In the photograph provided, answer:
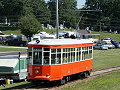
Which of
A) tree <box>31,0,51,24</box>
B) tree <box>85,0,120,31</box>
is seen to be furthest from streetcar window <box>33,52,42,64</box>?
tree <box>85,0,120,31</box>

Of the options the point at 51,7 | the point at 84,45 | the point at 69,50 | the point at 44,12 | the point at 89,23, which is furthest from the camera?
the point at 51,7

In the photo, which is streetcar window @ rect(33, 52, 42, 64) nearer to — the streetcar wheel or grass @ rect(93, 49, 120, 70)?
the streetcar wheel

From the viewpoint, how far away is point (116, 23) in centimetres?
13162

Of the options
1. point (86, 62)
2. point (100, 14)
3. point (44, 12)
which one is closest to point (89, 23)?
point (100, 14)

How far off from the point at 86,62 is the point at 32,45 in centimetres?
569

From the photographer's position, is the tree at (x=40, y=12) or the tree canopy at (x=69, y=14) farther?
the tree at (x=40, y=12)

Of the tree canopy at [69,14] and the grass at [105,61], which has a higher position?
the tree canopy at [69,14]

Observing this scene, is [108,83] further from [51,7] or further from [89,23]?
[51,7]

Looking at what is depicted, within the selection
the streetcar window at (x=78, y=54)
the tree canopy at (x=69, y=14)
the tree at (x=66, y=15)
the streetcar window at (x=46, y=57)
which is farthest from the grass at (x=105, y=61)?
the tree at (x=66, y=15)

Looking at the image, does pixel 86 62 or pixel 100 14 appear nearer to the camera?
pixel 86 62

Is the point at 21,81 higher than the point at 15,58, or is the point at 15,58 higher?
the point at 15,58

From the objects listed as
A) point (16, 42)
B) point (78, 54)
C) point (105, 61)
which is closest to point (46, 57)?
point (78, 54)

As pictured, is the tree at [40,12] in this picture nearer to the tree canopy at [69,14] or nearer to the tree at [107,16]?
the tree canopy at [69,14]

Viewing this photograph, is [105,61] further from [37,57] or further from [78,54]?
[37,57]
